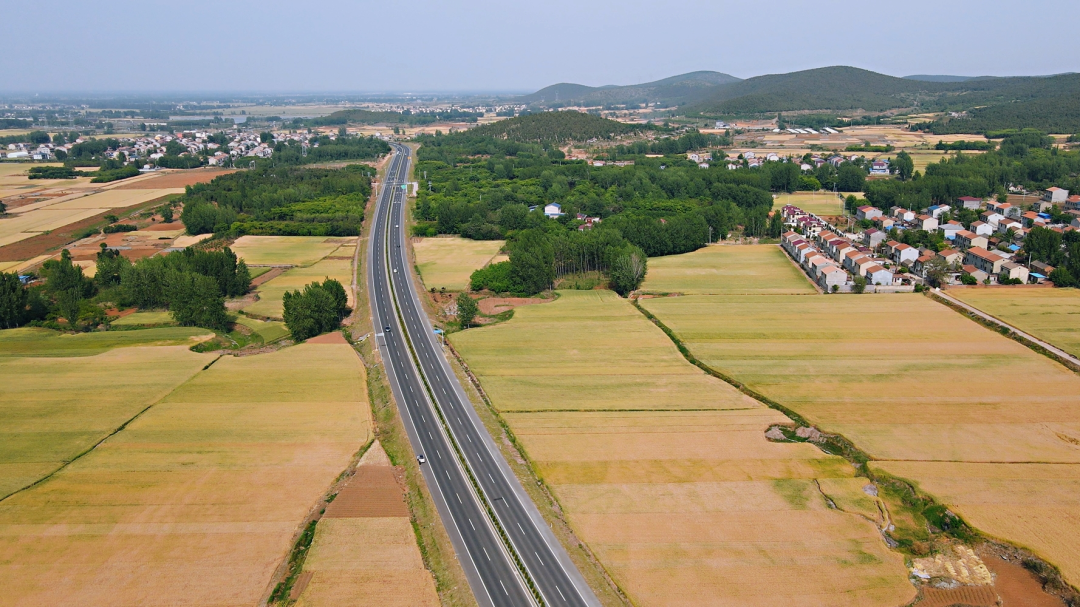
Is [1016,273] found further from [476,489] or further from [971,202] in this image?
[476,489]

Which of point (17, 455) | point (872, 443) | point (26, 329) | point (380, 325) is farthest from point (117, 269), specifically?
point (872, 443)

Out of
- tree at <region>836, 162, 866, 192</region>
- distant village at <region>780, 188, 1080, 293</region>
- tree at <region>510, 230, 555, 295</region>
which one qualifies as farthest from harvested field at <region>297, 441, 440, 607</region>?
tree at <region>836, 162, 866, 192</region>

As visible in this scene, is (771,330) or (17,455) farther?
(771,330)

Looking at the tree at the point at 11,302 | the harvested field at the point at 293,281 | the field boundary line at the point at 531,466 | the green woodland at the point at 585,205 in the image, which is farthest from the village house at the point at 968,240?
the tree at the point at 11,302

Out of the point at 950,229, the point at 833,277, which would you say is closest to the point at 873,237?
the point at 950,229

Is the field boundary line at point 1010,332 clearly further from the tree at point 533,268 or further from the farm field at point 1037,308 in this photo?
the tree at point 533,268

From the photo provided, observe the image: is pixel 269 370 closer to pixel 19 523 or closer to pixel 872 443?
pixel 19 523

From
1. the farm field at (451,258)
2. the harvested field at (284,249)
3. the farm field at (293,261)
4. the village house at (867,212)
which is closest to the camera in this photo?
the farm field at (293,261)

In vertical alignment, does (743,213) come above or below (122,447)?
above
